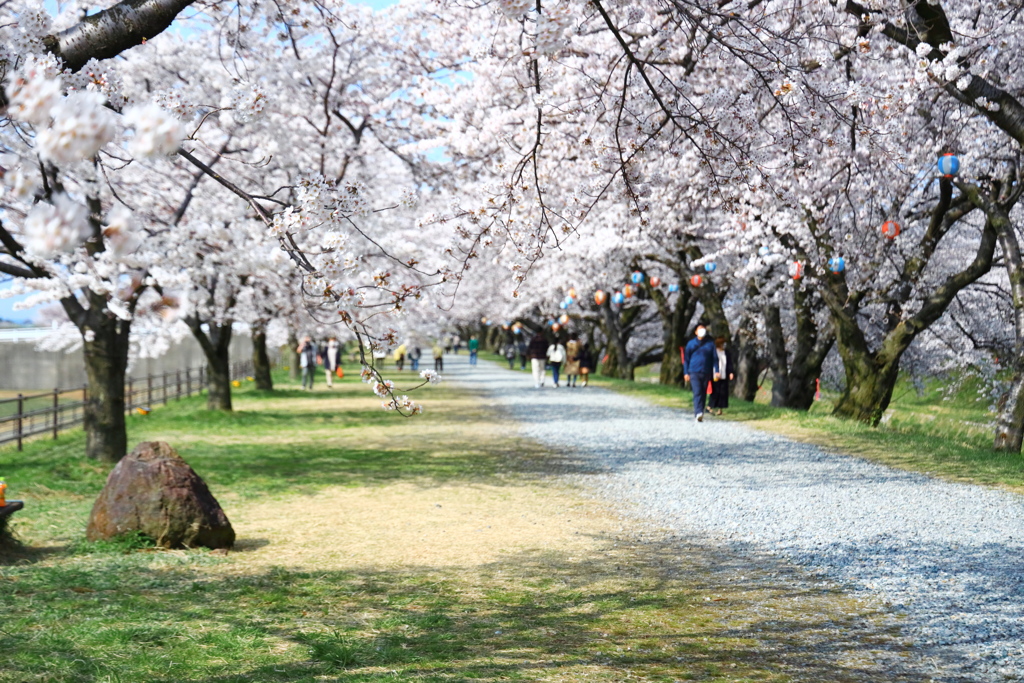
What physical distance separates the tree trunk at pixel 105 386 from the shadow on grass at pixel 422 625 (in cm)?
563

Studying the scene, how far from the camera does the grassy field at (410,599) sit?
529cm

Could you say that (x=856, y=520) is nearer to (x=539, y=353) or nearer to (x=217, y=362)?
(x=217, y=362)

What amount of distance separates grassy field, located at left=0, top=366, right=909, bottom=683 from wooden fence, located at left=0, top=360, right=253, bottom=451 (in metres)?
3.92

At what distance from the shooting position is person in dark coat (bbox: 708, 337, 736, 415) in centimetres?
1959

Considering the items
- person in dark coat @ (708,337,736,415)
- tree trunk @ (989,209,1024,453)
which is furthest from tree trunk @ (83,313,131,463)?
tree trunk @ (989,209,1024,453)

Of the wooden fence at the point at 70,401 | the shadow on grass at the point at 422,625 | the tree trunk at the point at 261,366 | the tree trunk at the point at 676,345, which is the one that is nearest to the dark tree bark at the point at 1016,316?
the shadow on grass at the point at 422,625

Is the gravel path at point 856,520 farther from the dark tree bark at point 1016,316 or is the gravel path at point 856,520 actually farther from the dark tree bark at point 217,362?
the dark tree bark at point 217,362

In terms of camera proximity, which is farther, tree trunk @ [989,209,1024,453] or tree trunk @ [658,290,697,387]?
tree trunk @ [658,290,697,387]

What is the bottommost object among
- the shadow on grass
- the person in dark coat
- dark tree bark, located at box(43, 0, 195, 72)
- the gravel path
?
the shadow on grass

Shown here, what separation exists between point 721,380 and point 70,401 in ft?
46.7

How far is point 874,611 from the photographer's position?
6.31 m

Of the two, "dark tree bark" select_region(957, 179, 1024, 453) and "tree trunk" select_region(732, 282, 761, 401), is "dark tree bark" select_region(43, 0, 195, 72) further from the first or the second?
"tree trunk" select_region(732, 282, 761, 401)

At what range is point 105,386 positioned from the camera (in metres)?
12.9

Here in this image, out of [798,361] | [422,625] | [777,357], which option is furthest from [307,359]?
[422,625]
